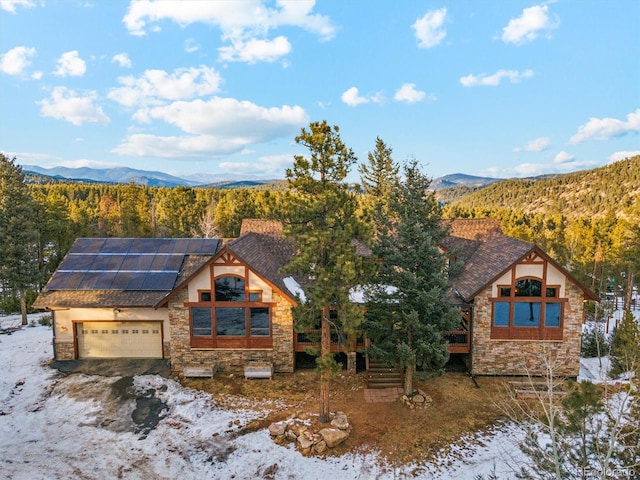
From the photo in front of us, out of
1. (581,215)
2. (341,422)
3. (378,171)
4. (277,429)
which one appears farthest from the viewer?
(581,215)

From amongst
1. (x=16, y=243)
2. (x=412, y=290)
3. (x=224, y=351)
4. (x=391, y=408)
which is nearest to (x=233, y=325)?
(x=224, y=351)

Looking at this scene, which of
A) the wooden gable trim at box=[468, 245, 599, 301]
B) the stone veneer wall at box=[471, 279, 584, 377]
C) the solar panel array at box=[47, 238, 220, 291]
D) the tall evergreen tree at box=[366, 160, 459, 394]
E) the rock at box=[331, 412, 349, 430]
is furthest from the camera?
the solar panel array at box=[47, 238, 220, 291]

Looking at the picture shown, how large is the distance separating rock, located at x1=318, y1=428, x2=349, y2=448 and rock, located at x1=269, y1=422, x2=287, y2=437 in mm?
1280

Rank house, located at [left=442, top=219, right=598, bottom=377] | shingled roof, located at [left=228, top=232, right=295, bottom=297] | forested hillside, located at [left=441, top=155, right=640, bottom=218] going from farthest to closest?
forested hillside, located at [left=441, top=155, right=640, bottom=218]
shingled roof, located at [left=228, top=232, right=295, bottom=297]
house, located at [left=442, top=219, right=598, bottom=377]

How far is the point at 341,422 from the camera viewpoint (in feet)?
43.5

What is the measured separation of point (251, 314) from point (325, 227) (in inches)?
286

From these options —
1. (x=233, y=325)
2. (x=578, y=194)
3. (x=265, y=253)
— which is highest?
(x=578, y=194)

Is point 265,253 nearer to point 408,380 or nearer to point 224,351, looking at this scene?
point 224,351

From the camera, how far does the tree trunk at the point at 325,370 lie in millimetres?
12820

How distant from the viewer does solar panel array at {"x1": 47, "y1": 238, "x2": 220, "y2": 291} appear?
1959 cm

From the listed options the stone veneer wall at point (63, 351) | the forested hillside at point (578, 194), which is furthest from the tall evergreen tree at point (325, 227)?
the forested hillside at point (578, 194)

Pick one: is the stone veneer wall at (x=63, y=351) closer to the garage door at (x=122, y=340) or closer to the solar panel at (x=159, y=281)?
the garage door at (x=122, y=340)

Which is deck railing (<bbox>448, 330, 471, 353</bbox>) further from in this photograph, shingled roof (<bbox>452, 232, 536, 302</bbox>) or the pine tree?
the pine tree

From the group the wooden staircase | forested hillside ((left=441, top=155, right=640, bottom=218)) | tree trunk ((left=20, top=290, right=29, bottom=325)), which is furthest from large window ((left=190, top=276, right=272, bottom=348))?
forested hillside ((left=441, top=155, right=640, bottom=218))
